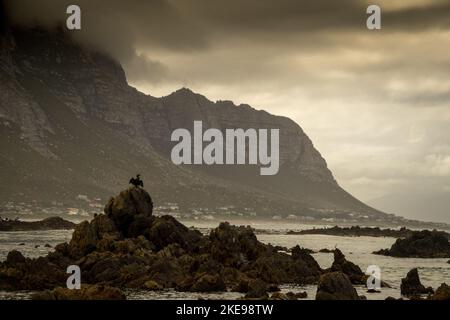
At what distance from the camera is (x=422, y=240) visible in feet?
549

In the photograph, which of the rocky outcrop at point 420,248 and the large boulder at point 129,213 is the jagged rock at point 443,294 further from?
the rocky outcrop at point 420,248

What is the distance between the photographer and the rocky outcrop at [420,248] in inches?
6324

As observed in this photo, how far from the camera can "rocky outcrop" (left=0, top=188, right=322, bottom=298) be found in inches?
3045

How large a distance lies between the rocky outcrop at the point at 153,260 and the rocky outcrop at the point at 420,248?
68.4 m

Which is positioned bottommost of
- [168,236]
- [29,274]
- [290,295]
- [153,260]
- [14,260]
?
[290,295]

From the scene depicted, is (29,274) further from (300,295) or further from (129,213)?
(129,213)

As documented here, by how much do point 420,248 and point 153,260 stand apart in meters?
93.9

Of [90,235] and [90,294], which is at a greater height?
[90,235]

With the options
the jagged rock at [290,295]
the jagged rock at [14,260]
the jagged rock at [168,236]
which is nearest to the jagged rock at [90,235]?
the jagged rock at [168,236]

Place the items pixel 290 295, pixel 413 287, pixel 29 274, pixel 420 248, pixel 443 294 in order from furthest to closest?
pixel 420 248, pixel 413 287, pixel 29 274, pixel 290 295, pixel 443 294

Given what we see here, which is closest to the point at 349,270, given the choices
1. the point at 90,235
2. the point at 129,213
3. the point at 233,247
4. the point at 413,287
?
the point at 413,287

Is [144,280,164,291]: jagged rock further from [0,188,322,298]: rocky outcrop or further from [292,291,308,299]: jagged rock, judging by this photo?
[292,291,308,299]: jagged rock

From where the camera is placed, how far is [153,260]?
86375 millimetres
